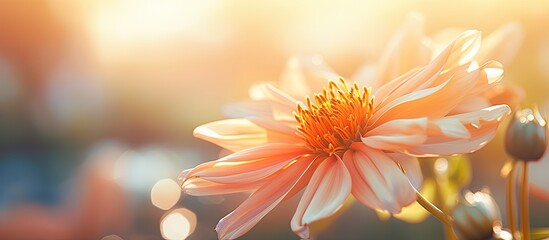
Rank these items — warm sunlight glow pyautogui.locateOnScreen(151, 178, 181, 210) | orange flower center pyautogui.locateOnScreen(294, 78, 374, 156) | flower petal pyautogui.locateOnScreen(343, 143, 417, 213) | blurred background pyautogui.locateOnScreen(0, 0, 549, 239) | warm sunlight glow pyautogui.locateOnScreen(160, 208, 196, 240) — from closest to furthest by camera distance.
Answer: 1. flower petal pyautogui.locateOnScreen(343, 143, 417, 213)
2. orange flower center pyautogui.locateOnScreen(294, 78, 374, 156)
3. warm sunlight glow pyautogui.locateOnScreen(160, 208, 196, 240)
4. warm sunlight glow pyautogui.locateOnScreen(151, 178, 181, 210)
5. blurred background pyautogui.locateOnScreen(0, 0, 549, 239)

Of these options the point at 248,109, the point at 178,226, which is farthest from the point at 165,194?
the point at 248,109

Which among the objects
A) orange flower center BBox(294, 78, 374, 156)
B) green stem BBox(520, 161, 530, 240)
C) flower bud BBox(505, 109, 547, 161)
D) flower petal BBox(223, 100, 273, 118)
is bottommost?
green stem BBox(520, 161, 530, 240)

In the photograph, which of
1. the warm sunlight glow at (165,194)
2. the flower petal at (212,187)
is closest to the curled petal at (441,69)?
the flower petal at (212,187)

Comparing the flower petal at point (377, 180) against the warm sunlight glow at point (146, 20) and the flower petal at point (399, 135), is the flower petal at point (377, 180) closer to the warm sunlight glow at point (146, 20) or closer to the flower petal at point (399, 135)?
the flower petal at point (399, 135)

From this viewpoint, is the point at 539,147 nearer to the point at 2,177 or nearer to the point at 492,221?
the point at 492,221

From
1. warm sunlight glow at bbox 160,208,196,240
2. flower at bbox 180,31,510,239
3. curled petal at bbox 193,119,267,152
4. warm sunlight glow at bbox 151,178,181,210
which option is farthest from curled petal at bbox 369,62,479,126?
warm sunlight glow at bbox 151,178,181,210

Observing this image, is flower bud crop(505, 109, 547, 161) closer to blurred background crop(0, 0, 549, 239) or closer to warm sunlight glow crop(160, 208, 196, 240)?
warm sunlight glow crop(160, 208, 196, 240)
